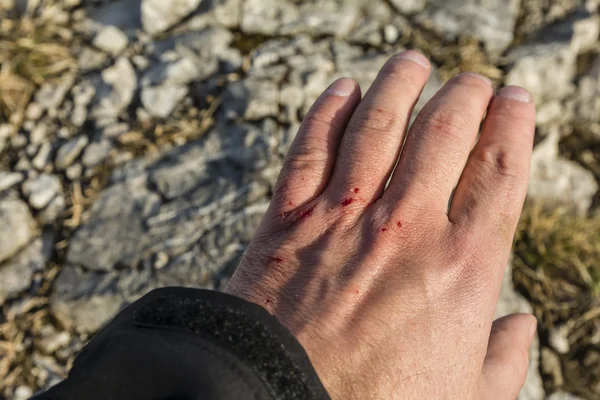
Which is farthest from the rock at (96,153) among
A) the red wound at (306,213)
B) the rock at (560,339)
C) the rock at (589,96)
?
the rock at (589,96)

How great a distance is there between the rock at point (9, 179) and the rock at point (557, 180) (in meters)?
3.06

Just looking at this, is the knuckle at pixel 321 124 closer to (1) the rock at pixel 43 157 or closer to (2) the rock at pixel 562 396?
(1) the rock at pixel 43 157

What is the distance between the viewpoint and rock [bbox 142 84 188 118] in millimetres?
3219

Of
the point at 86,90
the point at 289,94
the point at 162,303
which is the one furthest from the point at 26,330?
the point at 289,94

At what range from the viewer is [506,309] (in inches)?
120

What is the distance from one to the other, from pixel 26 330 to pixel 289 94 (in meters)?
1.89

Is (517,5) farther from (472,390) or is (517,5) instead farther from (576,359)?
(472,390)

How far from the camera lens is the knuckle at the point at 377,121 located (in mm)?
Answer: 2158

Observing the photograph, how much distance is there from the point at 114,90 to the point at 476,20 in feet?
7.64

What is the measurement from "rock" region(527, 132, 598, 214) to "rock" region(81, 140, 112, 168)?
2.58 metres

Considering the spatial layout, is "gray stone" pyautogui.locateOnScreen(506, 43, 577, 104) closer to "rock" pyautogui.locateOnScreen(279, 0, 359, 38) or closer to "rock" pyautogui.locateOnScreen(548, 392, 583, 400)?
"rock" pyautogui.locateOnScreen(279, 0, 359, 38)

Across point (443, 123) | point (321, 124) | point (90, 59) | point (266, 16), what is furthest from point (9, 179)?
point (443, 123)

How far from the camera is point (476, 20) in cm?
359

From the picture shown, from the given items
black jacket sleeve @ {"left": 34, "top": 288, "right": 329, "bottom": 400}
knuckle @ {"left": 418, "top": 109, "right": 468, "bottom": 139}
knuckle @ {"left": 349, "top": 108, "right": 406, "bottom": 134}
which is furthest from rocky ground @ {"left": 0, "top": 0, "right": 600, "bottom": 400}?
black jacket sleeve @ {"left": 34, "top": 288, "right": 329, "bottom": 400}
